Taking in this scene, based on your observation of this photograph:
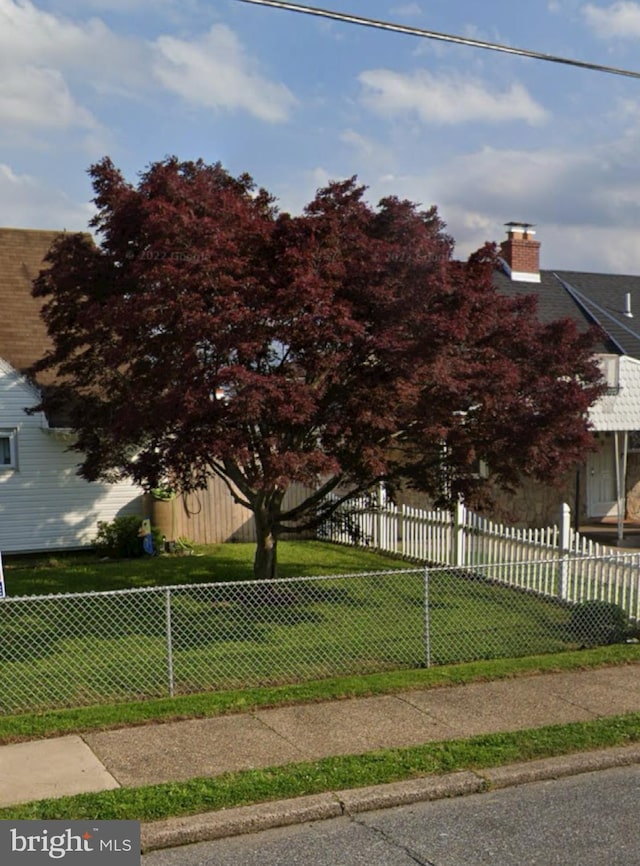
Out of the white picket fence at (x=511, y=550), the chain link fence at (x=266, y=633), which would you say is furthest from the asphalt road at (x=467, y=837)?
the white picket fence at (x=511, y=550)

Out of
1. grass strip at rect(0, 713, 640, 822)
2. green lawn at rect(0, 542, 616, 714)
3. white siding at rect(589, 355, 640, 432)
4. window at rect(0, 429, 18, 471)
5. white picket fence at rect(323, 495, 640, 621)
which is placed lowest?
green lawn at rect(0, 542, 616, 714)

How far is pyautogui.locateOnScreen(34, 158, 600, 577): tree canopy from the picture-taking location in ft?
30.3

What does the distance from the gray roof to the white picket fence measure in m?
8.47

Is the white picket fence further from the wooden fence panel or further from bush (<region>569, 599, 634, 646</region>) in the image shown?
the wooden fence panel

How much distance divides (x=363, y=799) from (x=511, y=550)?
24.6 feet

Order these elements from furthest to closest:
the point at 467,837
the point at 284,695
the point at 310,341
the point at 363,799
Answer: the point at 310,341 < the point at 284,695 < the point at 363,799 < the point at 467,837

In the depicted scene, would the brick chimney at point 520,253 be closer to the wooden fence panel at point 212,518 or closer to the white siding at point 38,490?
the wooden fence panel at point 212,518

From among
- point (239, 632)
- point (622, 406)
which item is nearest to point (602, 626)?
point (239, 632)

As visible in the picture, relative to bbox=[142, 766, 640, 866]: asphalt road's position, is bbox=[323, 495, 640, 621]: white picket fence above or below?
above

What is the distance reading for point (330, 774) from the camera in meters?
6.17

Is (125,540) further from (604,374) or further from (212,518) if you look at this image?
(604,374)

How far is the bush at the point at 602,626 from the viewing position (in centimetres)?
1008

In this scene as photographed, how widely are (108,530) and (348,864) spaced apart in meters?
11.8

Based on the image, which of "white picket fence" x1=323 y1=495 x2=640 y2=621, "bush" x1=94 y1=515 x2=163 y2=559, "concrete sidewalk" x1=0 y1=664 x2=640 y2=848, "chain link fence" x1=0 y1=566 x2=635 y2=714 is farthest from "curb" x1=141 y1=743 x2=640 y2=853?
"bush" x1=94 y1=515 x2=163 y2=559
